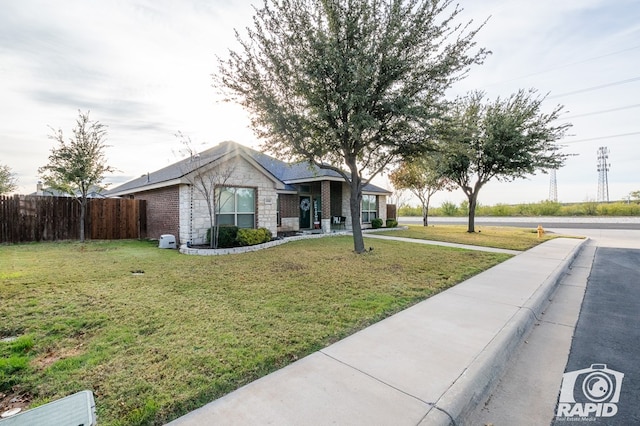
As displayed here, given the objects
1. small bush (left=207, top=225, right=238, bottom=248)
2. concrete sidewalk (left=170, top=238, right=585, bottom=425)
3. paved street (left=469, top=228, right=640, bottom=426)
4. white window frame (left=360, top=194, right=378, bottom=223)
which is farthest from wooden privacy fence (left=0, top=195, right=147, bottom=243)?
paved street (left=469, top=228, right=640, bottom=426)

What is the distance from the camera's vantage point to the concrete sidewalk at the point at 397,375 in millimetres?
2146

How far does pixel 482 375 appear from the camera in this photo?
2.73 meters

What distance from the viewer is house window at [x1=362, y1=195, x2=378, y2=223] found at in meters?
20.5

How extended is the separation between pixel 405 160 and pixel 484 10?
4.91 meters

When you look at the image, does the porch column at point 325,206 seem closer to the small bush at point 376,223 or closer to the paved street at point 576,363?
the small bush at point 376,223

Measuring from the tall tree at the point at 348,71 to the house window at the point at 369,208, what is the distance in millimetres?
10843

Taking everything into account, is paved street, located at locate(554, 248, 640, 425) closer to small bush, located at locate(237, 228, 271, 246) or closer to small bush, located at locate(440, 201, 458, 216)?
small bush, located at locate(237, 228, 271, 246)

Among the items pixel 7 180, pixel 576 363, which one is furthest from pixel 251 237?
pixel 7 180

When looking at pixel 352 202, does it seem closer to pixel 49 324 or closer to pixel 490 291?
pixel 490 291

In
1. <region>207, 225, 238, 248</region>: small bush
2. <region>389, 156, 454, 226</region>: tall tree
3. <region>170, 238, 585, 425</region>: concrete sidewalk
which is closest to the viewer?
<region>170, 238, 585, 425</region>: concrete sidewalk

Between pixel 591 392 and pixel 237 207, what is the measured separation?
1179 centimetres

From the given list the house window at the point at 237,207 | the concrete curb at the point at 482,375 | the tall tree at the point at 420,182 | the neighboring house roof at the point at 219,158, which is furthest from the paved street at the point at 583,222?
the concrete curb at the point at 482,375

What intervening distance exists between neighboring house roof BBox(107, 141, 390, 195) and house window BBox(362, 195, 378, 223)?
69cm

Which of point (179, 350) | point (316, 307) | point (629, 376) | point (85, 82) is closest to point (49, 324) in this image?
point (179, 350)
